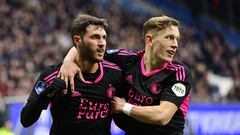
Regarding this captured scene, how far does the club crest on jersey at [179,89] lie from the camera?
5.46m

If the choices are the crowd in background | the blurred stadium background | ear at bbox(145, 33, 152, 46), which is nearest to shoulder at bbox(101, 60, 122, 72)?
ear at bbox(145, 33, 152, 46)

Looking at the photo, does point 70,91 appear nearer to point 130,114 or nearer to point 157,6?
point 130,114

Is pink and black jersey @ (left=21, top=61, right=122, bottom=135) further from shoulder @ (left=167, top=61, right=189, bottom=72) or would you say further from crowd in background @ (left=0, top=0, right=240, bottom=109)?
crowd in background @ (left=0, top=0, right=240, bottom=109)

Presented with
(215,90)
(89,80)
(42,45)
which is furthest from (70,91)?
(215,90)

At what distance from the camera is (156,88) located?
554cm

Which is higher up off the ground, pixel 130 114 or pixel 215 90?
pixel 130 114

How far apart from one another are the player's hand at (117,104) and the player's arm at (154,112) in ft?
0.19

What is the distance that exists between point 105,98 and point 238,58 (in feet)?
56.6

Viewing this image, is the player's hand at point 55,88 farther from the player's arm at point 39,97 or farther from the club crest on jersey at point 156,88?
the club crest on jersey at point 156,88

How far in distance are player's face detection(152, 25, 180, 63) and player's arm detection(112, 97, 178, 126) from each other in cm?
38

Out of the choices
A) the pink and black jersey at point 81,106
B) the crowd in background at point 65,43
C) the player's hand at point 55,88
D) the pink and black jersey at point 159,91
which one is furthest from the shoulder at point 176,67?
the crowd in background at point 65,43

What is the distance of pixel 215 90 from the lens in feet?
62.0

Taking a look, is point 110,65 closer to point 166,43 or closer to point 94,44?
point 94,44

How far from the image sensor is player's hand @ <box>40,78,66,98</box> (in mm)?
5195
